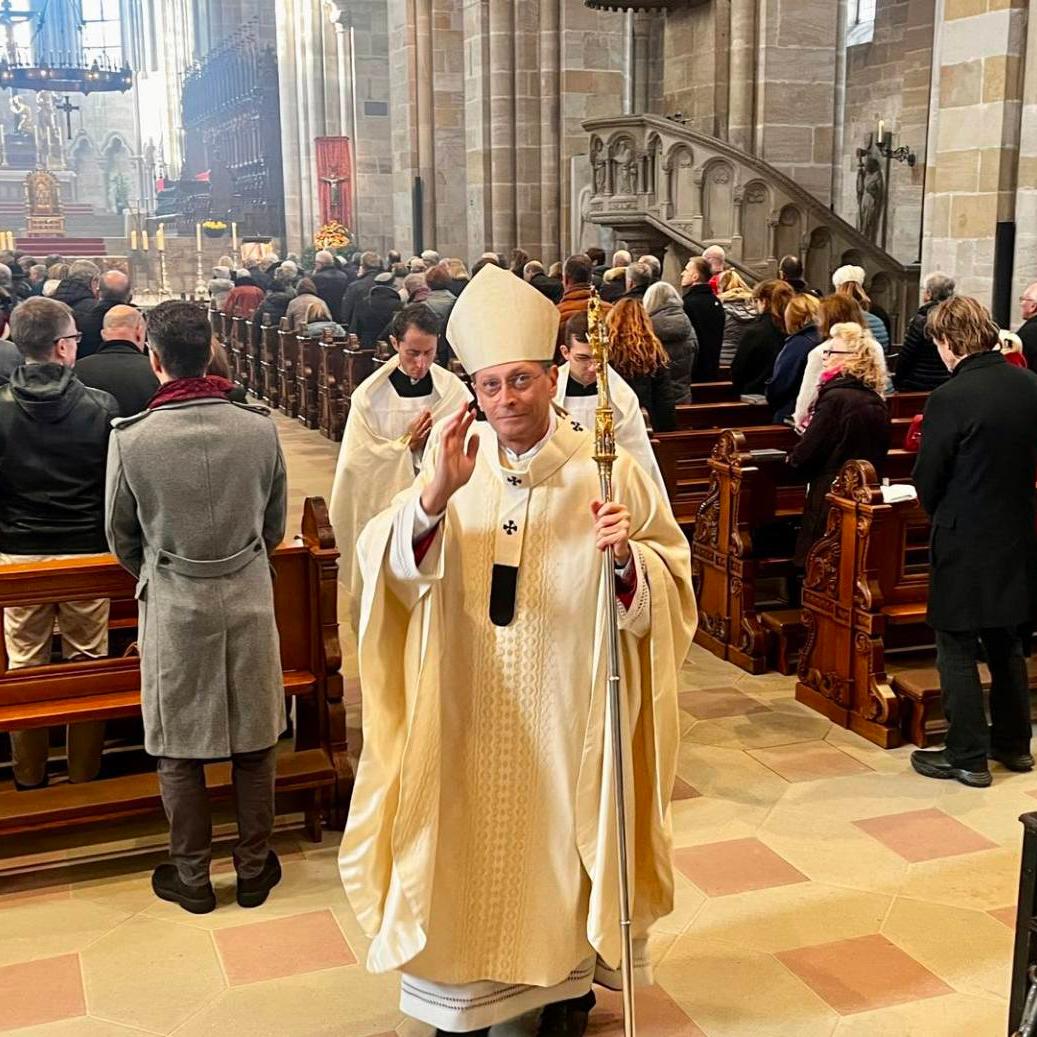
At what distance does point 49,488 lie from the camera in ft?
16.3

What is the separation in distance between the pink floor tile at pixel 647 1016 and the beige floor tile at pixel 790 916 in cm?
41

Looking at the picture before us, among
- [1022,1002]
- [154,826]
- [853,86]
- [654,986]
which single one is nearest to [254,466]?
[154,826]

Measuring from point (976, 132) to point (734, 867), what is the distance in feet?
23.0

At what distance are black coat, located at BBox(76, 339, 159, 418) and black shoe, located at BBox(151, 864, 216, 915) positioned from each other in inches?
92.6

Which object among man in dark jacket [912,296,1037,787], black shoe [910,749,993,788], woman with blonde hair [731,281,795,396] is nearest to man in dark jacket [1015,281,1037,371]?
woman with blonde hair [731,281,795,396]

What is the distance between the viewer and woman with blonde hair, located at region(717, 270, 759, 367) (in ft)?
33.7

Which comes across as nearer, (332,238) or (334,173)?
(332,238)

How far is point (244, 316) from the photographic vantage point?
19141 millimetres

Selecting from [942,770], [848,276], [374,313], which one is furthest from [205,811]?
[374,313]

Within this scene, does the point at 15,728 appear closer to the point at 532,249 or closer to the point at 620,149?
the point at 620,149

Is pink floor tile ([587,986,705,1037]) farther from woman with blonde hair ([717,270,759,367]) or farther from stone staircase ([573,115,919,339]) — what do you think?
stone staircase ([573,115,919,339])

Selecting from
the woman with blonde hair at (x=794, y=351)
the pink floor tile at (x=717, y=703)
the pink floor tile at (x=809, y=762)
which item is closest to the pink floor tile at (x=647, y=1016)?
the pink floor tile at (x=809, y=762)

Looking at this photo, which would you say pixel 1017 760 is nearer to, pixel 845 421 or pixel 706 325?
pixel 845 421

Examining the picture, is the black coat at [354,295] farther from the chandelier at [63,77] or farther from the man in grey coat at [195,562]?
the chandelier at [63,77]
